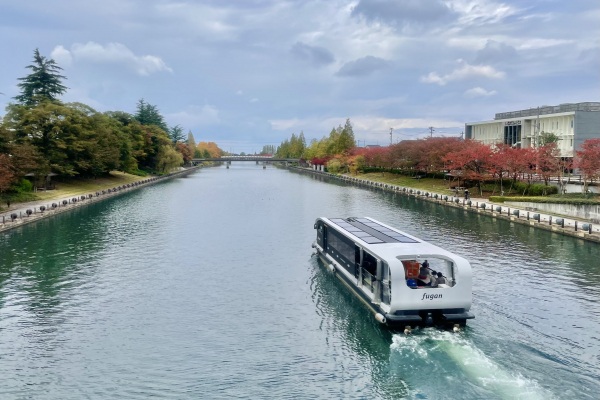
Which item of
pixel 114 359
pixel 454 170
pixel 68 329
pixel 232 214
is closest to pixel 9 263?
pixel 68 329

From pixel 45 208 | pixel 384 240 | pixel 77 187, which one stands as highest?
pixel 77 187

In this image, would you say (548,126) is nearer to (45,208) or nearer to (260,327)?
(45,208)

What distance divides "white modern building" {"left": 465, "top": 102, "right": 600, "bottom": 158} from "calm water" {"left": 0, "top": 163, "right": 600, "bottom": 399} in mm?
70219

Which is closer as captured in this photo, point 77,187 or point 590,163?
point 590,163

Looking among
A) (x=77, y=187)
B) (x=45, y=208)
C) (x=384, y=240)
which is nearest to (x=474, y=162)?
(x=384, y=240)

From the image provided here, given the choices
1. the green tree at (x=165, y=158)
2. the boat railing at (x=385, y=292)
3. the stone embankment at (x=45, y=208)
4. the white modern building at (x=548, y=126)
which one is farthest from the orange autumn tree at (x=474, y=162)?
the green tree at (x=165, y=158)

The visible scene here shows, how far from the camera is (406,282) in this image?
23.5 metres

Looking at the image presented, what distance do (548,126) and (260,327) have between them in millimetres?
113116

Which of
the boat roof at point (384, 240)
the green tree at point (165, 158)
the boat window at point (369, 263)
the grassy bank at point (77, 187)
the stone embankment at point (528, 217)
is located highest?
the green tree at point (165, 158)

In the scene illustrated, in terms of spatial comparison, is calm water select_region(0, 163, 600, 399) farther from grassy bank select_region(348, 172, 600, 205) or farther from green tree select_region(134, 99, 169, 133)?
green tree select_region(134, 99, 169, 133)

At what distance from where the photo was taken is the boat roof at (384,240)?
2522 centimetres

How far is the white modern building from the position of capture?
348ft

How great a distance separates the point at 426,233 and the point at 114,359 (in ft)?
121

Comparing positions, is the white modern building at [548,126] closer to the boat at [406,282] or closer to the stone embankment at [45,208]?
the stone embankment at [45,208]
